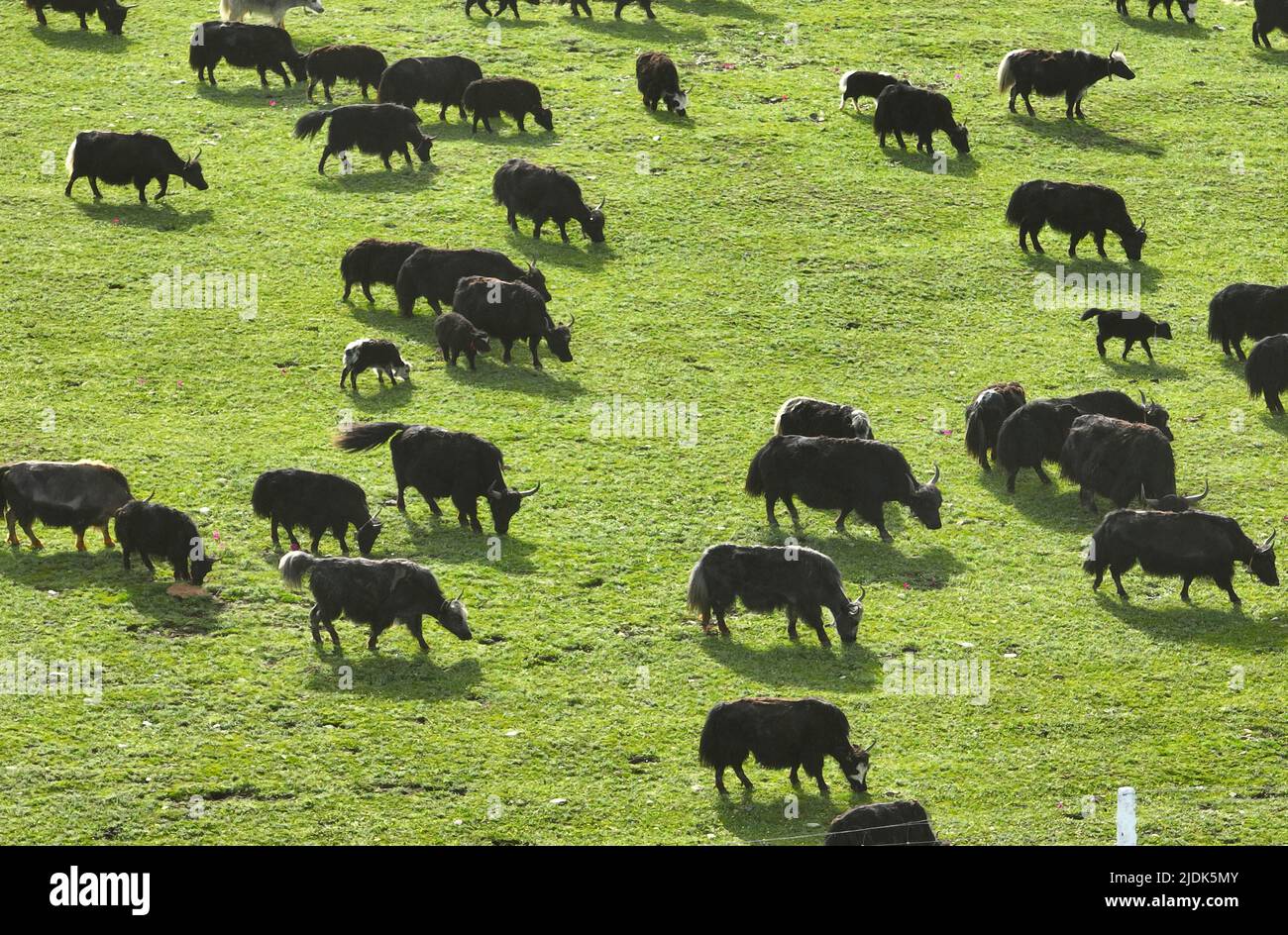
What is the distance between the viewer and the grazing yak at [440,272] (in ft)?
85.4

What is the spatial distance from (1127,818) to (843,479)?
7573 millimetres

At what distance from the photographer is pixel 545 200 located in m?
28.8

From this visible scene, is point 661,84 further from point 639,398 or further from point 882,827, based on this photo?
point 882,827

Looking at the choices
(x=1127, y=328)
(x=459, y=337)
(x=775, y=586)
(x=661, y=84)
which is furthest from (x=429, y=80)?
(x=775, y=586)

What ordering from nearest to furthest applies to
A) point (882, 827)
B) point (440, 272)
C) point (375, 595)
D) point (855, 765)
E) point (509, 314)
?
point (882, 827)
point (855, 765)
point (375, 595)
point (509, 314)
point (440, 272)

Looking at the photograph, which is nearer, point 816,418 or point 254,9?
point 816,418

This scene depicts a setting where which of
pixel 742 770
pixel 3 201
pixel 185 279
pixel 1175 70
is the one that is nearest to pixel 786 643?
pixel 742 770

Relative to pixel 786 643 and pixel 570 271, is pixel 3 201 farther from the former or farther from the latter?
pixel 786 643

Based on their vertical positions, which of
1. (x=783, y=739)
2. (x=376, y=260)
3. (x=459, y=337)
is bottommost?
(x=783, y=739)

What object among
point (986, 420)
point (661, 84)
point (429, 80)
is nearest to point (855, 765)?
point (986, 420)

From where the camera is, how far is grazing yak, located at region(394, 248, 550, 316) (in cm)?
2603

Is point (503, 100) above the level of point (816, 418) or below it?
above

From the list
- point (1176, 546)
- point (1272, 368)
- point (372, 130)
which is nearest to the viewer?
point (1176, 546)

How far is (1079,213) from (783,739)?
15.9 metres
